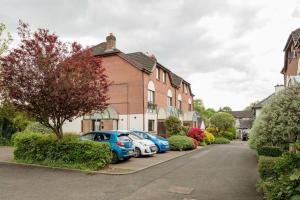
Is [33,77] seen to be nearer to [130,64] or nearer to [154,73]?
[130,64]

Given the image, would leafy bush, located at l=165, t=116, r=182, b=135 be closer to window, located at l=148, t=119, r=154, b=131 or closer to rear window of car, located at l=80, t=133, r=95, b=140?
window, located at l=148, t=119, r=154, b=131

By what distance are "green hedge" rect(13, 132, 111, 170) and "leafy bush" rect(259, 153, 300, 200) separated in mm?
6686

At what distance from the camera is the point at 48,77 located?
12.1m

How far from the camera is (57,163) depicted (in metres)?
12.4

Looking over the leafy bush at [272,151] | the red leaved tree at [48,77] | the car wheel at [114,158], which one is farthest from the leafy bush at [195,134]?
the red leaved tree at [48,77]

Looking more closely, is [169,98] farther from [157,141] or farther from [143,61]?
[157,141]

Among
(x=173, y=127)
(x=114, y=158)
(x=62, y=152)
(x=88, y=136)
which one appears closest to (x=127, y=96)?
(x=173, y=127)

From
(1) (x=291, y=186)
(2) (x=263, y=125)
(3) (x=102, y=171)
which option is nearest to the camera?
(1) (x=291, y=186)

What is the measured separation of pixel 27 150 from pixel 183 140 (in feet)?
43.1

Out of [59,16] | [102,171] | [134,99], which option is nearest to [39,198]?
[102,171]

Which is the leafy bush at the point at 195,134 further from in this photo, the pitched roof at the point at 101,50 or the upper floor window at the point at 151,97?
the pitched roof at the point at 101,50

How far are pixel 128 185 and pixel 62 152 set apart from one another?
4698 mm

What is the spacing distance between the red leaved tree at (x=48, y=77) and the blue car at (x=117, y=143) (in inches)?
77.4

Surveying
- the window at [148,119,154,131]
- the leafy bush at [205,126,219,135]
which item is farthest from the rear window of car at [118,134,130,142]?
the leafy bush at [205,126,219,135]
